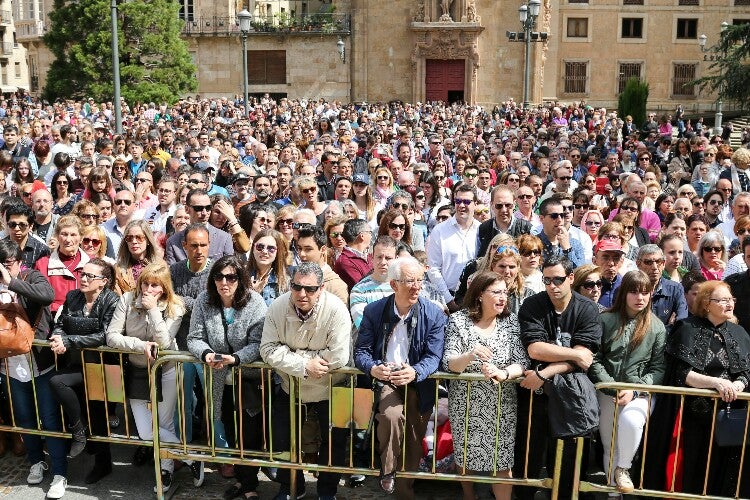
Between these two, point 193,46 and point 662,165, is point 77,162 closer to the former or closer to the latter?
point 662,165

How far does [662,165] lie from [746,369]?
1222 centimetres

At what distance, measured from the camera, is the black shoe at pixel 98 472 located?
6.02 m

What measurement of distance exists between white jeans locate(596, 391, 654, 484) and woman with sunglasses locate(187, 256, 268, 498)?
7.97 feet

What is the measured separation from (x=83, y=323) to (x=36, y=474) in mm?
1250

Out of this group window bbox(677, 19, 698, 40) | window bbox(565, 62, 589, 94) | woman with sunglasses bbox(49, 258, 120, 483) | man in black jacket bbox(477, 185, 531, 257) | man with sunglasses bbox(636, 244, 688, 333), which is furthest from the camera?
window bbox(565, 62, 589, 94)

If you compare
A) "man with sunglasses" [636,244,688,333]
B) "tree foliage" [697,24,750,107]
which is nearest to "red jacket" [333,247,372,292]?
"man with sunglasses" [636,244,688,333]

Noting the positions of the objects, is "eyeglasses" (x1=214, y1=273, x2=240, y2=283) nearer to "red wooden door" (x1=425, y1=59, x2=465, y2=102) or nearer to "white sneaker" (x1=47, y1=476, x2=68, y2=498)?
"white sneaker" (x1=47, y1=476, x2=68, y2=498)

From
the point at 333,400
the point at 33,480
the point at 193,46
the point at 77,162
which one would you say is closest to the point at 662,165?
the point at 77,162

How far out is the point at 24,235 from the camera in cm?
716

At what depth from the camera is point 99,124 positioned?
19250mm

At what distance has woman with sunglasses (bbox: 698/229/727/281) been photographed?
705 centimetres

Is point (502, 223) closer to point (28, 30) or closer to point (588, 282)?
point (588, 282)

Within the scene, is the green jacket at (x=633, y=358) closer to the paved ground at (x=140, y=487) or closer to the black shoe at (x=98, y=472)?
the paved ground at (x=140, y=487)

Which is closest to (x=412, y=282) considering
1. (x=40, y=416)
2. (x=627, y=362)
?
(x=627, y=362)
